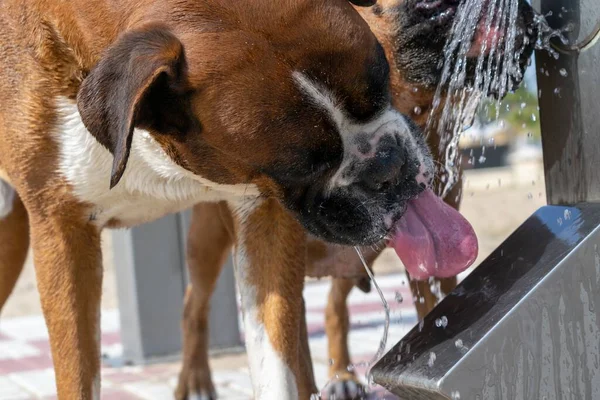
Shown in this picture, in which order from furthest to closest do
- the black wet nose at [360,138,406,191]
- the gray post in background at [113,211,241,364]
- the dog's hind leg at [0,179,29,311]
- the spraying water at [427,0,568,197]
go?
the gray post in background at [113,211,241,364], the dog's hind leg at [0,179,29,311], the spraying water at [427,0,568,197], the black wet nose at [360,138,406,191]

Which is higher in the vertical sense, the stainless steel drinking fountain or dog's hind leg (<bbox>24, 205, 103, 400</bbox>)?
the stainless steel drinking fountain

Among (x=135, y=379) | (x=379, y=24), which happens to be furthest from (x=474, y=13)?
(x=135, y=379)

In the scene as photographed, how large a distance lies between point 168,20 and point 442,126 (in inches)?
43.7

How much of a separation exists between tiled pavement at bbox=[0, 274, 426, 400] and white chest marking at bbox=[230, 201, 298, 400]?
85cm

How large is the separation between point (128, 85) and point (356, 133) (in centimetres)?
52

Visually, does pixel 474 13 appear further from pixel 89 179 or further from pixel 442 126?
pixel 89 179

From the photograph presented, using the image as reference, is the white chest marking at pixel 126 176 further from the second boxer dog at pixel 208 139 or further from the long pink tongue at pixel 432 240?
the long pink tongue at pixel 432 240

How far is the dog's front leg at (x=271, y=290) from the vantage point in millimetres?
2684

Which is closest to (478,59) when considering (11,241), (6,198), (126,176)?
(126,176)

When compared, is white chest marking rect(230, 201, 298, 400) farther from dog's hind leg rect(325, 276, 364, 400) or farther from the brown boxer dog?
dog's hind leg rect(325, 276, 364, 400)

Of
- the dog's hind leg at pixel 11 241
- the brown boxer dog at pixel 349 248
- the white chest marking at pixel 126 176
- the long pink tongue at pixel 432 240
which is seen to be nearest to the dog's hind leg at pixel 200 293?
the brown boxer dog at pixel 349 248

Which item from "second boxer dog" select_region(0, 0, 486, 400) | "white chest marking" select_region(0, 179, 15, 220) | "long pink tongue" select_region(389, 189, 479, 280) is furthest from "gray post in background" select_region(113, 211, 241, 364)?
"long pink tongue" select_region(389, 189, 479, 280)

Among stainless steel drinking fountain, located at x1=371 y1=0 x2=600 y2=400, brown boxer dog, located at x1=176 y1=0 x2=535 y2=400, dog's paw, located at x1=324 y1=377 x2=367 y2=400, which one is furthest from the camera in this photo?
dog's paw, located at x1=324 y1=377 x2=367 y2=400

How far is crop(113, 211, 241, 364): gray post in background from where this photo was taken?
15.6 feet
